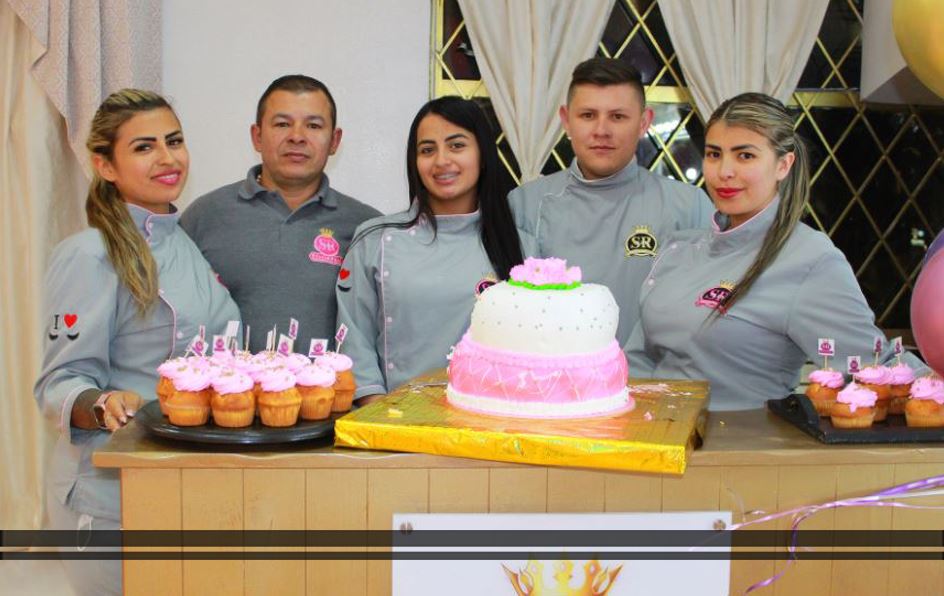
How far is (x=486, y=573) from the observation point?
5.15ft

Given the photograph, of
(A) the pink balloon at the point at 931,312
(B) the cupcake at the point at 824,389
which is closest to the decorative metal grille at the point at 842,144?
(B) the cupcake at the point at 824,389

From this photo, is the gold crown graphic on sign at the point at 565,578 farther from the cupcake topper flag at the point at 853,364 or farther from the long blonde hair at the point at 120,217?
the long blonde hair at the point at 120,217

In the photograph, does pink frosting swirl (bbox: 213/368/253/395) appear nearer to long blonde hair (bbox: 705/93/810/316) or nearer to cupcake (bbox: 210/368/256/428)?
cupcake (bbox: 210/368/256/428)

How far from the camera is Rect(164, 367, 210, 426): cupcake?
162 cm

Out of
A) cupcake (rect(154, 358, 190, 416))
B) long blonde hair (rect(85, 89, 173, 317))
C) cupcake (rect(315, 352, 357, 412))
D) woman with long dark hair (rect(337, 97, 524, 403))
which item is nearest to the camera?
cupcake (rect(154, 358, 190, 416))

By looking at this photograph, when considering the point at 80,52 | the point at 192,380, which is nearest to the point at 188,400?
the point at 192,380

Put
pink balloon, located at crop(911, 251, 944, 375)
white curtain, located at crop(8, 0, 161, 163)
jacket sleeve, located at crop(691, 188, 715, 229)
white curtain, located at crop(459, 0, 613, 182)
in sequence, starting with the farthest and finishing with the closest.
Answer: white curtain, located at crop(459, 0, 613, 182) → white curtain, located at crop(8, 0, 161, 163) → jacket sleeve, located at crop(691, 188, 715, 229) → pink balloon, located at crop(911, 251, 944, 375)

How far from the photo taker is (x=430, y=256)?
88.4 inches

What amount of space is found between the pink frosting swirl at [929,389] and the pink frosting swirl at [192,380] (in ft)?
3.87

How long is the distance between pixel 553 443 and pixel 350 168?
2369 millimetres

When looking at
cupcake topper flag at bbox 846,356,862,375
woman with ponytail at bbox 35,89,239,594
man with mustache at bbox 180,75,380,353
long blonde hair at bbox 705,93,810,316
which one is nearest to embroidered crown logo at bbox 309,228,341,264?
man with mustache at bbox 180,75,380,353

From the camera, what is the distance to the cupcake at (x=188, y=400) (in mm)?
1615

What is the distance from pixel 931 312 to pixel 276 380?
1025mm

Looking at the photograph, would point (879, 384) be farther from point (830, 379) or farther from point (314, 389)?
point (314, 389)
